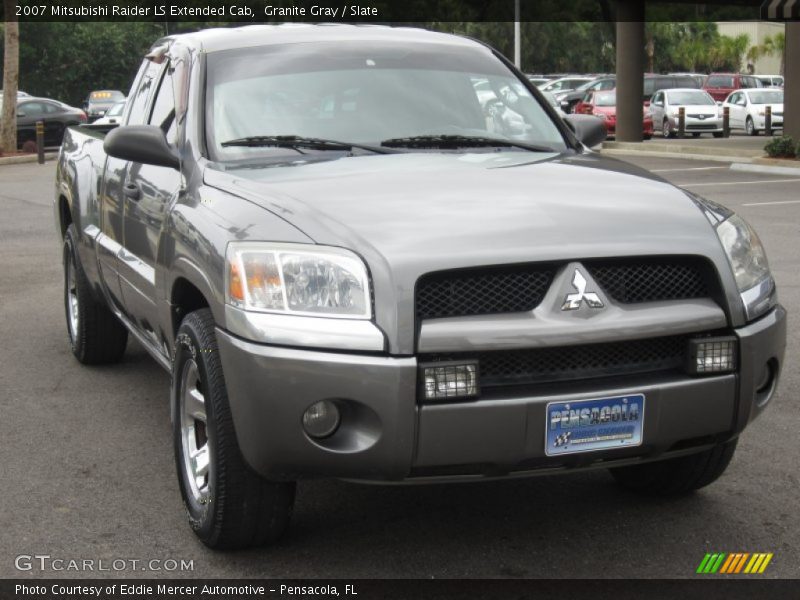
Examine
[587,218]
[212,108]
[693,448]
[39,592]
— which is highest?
[212,108]

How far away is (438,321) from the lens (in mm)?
3650

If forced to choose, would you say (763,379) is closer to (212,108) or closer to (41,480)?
(212,108)

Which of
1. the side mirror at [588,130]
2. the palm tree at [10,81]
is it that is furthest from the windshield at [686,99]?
the side mirror at [588,130]

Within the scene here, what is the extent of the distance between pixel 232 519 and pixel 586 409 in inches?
46.1

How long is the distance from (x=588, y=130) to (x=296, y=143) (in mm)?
1503

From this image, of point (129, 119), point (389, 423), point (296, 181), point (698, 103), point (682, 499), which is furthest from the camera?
point (698, 103)

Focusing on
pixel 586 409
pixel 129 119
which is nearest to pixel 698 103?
pixel 129 119

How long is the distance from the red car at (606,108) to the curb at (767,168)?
1097 cm

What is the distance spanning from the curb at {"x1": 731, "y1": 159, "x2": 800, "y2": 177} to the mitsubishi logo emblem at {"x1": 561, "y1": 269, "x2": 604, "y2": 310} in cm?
1846

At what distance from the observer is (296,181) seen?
431cm

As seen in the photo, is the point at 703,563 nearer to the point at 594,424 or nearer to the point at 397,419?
the point at 594,424

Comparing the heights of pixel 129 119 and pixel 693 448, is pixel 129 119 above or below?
above

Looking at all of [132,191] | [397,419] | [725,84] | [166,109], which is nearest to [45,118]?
[725,84]

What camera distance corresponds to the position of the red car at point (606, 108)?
34.3 meters
